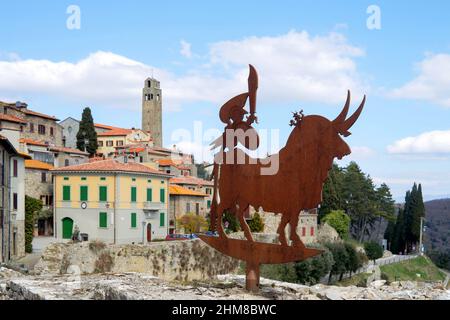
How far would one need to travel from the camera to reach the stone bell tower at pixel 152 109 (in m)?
112

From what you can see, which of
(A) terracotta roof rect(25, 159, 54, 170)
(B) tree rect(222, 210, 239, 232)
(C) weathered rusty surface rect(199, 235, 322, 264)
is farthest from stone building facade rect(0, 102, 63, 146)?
(C) weathered rusty surface rect(199, 235, 322, 264)

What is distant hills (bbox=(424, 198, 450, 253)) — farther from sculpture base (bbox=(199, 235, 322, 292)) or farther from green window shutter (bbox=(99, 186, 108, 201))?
sculpture base (bbox=(199, 235, 322, 292))

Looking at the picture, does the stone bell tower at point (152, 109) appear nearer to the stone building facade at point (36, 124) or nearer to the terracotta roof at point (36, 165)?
the stone building facade at point (36, 124)

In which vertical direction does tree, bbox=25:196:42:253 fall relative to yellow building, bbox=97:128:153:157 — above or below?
below

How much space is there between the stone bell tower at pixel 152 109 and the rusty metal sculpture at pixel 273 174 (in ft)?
321

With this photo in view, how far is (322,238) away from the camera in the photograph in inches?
2172

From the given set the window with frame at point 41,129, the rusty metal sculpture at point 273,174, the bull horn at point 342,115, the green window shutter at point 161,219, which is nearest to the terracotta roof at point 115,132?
the window with frame at point 41,129

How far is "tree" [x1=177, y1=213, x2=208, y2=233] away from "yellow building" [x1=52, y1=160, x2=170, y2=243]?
555 centimetres

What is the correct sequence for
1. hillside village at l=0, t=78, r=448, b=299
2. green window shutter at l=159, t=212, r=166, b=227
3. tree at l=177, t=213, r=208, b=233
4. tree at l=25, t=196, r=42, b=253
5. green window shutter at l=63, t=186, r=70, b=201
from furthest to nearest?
tree at l=177, t=213, r=208, b=233 < green window shutter at l=159, t=212, r=166, b=227 < green window shutter at l=63, t=186, r=70, b=201 < tree at l=25, t=196, r=42, b=253 < hillside village at l=0, t=78, r=448, b=299

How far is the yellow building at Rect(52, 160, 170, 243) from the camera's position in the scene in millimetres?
40656

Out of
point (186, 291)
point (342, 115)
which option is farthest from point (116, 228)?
point (342, 115)

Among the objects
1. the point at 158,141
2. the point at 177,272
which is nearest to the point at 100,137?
the point at 158,141
